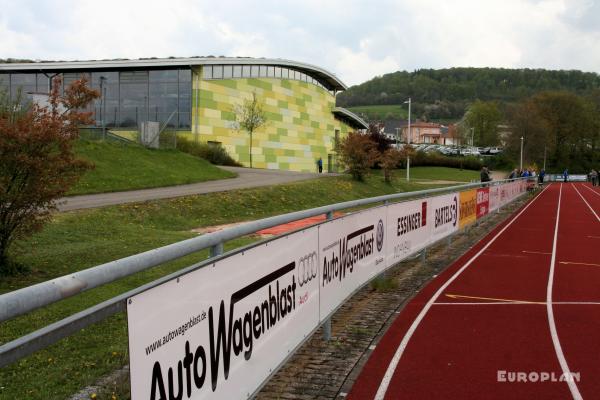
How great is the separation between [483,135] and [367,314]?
418 feet

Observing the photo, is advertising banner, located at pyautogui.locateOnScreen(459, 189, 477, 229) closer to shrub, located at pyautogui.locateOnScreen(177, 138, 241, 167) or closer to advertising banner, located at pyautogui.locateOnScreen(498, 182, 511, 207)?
advertising banner, located at pyautogui.locateOnScreen(498, 182, 511, 207)

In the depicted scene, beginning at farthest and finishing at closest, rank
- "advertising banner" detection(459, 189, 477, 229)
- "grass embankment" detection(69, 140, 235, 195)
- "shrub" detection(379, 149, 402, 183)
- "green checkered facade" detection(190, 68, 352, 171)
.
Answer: "green checkered facade" detection(190, 68, 352, 171) < "shrub" detection(379, 149, 402, 183) < "grass embankment" detection(69, 140, 235, 195) < "advertising banner" detection(459, 189, 477, 229)

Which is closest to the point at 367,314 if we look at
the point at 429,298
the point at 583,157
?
the point at 429,298

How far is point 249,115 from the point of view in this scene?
174ft

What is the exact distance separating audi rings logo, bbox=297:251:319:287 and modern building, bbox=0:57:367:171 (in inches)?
1731

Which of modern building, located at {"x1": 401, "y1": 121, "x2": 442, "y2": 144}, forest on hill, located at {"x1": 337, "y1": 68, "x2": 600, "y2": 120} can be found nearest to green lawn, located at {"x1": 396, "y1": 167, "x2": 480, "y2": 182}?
forest on hill, located at {"x1": 337, "y1": 68, "x2": 600, "y2": 120}

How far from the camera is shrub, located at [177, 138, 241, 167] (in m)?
43.0

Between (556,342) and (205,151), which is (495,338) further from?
(205,151)

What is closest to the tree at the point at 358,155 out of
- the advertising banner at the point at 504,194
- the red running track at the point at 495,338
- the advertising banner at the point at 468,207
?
the advertising banner at the point at 504,194

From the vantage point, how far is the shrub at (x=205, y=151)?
43.0 metres

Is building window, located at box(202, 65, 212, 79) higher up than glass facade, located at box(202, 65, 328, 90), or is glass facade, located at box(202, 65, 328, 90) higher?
glass facade, located at box(202, 65, 328, 90)

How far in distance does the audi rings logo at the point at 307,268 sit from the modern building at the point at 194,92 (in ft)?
144

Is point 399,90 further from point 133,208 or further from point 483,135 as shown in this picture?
point 133,208

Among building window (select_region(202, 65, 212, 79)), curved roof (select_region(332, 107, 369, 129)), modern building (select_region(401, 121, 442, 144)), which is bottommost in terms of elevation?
curved roof (select_region(332, 107, 369, 129))
